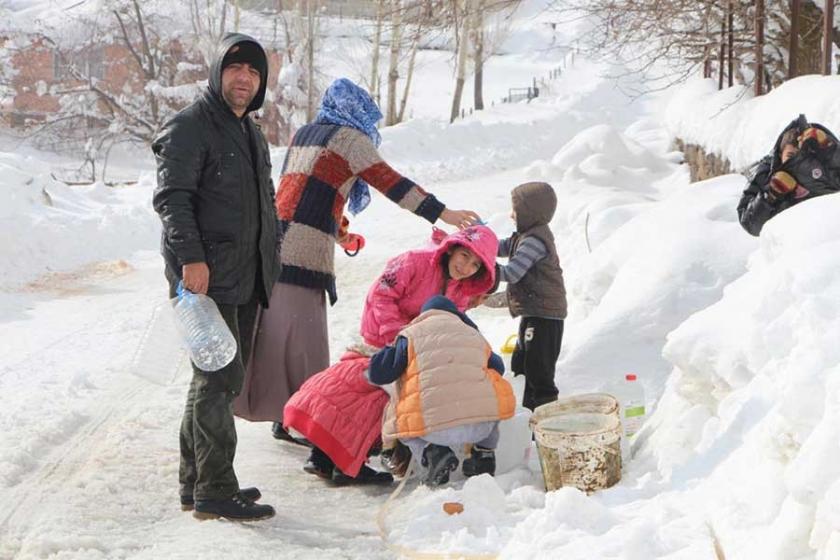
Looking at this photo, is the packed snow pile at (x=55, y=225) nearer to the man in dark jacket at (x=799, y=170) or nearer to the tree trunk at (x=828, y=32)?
the tree trunk at (x=828, y=32)

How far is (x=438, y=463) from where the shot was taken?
495 centimetres

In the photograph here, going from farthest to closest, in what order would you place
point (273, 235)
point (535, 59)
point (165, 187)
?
point (535, 59)
point (273, 235)
point (165, 187)

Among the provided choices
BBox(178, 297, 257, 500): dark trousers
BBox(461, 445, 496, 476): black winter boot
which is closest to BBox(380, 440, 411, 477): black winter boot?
BBox(461, 445, 496, 476): black winter boot

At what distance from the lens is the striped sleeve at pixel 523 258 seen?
600 cm

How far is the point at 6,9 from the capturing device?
40875 mm

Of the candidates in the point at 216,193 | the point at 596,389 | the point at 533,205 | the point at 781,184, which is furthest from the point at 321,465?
the point at 781,184

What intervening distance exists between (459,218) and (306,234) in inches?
30.8

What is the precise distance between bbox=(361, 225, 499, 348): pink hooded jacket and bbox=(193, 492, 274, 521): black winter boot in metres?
1.15

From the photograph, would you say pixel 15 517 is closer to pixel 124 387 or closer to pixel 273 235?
pixel 273 235

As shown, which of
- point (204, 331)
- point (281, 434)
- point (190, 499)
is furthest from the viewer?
point (281, 434)

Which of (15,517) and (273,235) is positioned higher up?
(273,235)

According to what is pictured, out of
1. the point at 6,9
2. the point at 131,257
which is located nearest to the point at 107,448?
the point at 131,257

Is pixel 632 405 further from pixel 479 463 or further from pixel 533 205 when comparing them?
pixel 533 205

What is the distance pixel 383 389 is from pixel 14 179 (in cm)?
954
